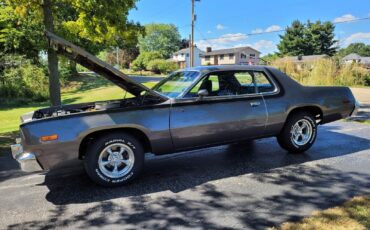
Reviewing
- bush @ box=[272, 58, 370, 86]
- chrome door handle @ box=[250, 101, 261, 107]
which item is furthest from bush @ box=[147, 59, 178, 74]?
chrome door handle @ box=[250, 101, 261, 107]

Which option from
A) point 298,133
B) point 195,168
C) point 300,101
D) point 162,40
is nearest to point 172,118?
point 195,168

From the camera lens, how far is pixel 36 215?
3.88 meters

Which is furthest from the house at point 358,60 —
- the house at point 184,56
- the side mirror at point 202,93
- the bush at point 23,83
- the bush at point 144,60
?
the bush at point 144,60

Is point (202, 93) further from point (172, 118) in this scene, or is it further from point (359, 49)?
point (359, 49)

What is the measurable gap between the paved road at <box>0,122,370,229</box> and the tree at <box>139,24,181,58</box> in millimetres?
99562

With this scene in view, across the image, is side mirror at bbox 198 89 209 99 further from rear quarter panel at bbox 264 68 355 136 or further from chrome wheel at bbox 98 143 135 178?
chrome wheel at bbox 98 143 135 178

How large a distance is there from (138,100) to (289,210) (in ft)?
9.33

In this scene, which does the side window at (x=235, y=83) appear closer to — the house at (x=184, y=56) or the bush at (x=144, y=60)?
the bush at (x=144, y=60)

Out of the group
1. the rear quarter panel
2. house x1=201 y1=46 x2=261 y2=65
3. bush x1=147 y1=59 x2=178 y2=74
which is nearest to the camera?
the rear quarter panel

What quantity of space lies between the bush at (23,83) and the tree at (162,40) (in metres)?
77.7

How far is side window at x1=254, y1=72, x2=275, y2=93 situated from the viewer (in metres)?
5.80

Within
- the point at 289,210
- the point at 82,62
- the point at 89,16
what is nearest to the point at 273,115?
the point at 289,210

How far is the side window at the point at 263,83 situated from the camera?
5.80 metres

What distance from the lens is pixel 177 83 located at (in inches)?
221
